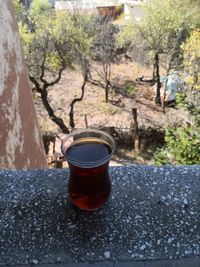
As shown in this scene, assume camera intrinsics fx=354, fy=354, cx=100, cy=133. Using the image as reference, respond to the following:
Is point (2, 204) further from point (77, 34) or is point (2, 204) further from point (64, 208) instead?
point (77, 34)

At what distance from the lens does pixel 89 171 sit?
99 cm

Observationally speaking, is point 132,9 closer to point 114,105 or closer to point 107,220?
point 114,105

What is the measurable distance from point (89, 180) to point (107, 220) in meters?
0.13

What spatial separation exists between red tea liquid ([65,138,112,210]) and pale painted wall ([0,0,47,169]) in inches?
77.0

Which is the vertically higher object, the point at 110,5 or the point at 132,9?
the point at 110,5

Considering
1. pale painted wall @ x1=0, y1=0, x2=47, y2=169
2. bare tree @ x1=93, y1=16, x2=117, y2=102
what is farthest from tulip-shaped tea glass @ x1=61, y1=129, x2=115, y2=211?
bare tree @ x1=93, y1=16, x2=117, y2=102

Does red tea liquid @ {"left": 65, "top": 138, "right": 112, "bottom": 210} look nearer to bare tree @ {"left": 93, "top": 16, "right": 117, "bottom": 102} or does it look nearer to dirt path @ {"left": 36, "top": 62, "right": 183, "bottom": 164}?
dirt path @ {"left": 36, "top": 62, "right": 183, "bottom": 164}

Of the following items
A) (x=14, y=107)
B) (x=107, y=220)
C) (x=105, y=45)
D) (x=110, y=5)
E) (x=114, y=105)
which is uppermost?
(x=107, y=220)

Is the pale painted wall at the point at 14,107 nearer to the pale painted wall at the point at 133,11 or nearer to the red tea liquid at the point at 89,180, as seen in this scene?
the red tea liquid at the point at 89,180

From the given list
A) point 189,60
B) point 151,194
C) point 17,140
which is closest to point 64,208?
point 151,194

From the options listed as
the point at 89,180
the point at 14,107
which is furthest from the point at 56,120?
the point at 89,180

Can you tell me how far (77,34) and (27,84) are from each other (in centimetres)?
783

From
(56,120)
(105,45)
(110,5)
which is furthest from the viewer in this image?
(110,5)

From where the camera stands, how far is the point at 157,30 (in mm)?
12586
